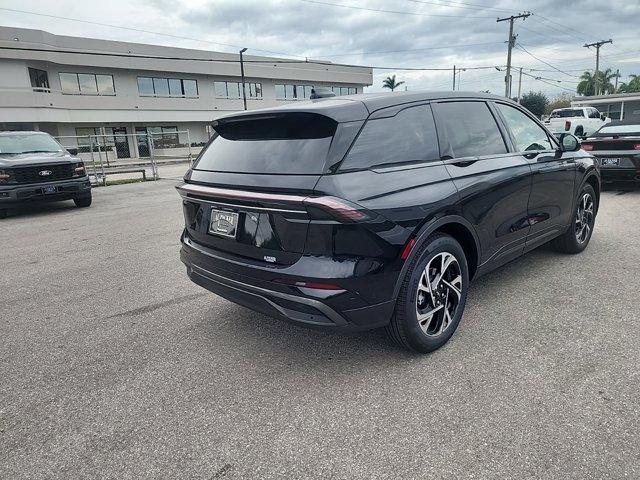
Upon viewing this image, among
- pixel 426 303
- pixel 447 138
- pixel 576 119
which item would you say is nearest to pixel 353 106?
pixel 447 138

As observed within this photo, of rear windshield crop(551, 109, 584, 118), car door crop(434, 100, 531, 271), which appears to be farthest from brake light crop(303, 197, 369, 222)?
rear windshield crop(551, 109, 584, 118)

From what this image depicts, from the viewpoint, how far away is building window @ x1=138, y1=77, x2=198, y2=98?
40494 millimetres

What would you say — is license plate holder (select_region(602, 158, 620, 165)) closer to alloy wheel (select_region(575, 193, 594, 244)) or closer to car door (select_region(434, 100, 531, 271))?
alloy wheel (select_region(575, 193, 594, 244))

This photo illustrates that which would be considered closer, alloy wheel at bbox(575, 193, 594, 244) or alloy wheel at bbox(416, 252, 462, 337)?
alloy wheel at bbox(416, 252, 462, 337)

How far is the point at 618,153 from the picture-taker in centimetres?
876

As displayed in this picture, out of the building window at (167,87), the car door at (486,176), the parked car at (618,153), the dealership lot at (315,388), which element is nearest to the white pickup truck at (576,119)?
the parked car at (618,153)

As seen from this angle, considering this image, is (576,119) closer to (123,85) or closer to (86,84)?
(123,85)

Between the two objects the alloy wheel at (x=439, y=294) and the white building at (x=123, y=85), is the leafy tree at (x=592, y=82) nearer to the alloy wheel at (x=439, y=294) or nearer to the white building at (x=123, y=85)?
the white building at (x=123, y=85)

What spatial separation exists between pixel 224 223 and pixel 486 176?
2.02 m

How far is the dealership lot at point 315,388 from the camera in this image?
7.32ft

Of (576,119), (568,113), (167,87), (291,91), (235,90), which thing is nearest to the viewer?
(576,119)

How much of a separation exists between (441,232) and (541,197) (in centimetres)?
167

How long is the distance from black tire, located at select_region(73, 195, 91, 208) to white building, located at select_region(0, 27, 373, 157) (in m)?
19.5

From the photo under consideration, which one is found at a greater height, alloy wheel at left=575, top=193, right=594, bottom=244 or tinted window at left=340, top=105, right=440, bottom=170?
tinted window at left=340, top=105, right=440, bottom=170
